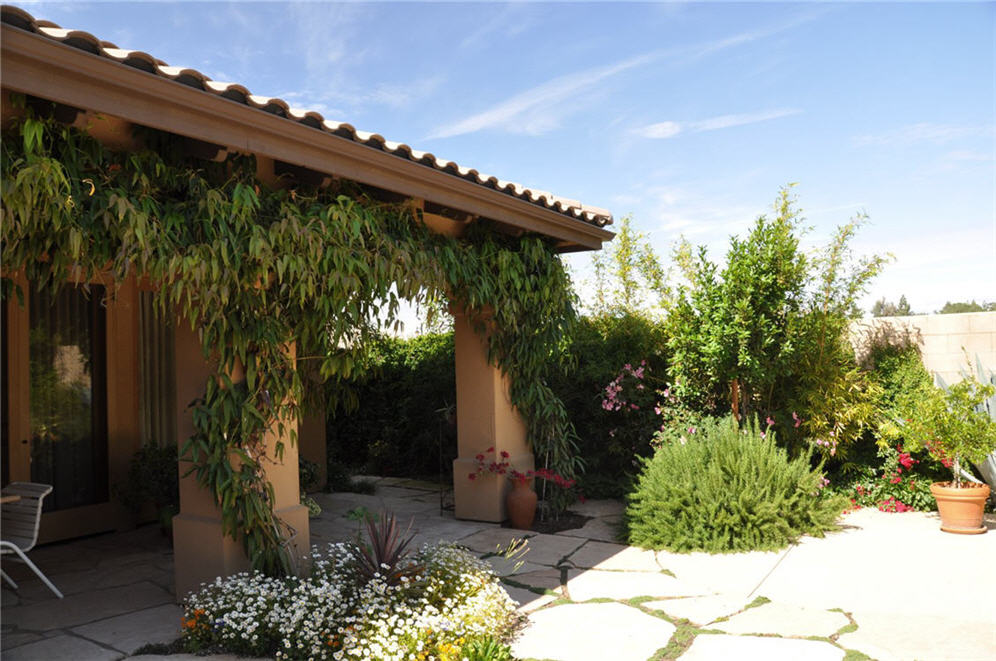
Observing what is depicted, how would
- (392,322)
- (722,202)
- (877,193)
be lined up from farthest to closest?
1. (722,202)
2. (877,193)
3. (392,322)

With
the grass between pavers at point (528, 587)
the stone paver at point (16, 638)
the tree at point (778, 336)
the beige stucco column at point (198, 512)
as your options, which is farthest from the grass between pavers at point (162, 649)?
the tree at point (778, 336)

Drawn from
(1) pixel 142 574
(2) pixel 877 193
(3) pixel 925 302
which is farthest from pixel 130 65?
(3) pixel 925 302

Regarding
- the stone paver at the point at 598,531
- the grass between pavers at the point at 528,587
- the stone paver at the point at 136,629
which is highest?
the stone paver at the point at 136,629

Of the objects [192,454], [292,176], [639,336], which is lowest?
[192,454]

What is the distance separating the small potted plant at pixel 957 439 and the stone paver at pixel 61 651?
20.4ft

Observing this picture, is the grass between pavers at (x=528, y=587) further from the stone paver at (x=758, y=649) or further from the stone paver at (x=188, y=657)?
the stone paver at (x=188, y=657)

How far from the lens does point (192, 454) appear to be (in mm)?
4066

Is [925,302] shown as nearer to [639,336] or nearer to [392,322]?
[639,336]

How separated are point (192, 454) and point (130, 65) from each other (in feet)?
7.07

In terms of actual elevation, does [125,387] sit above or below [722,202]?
below

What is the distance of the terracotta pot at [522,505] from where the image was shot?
6.32 meters

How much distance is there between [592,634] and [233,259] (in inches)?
112

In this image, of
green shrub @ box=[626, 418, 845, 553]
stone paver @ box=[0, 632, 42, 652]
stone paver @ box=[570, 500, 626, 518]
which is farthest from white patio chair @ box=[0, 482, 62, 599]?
stone paver @ box=[570, 500, 626, 518]

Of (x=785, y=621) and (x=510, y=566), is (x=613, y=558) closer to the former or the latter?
(x=510, y=566)
